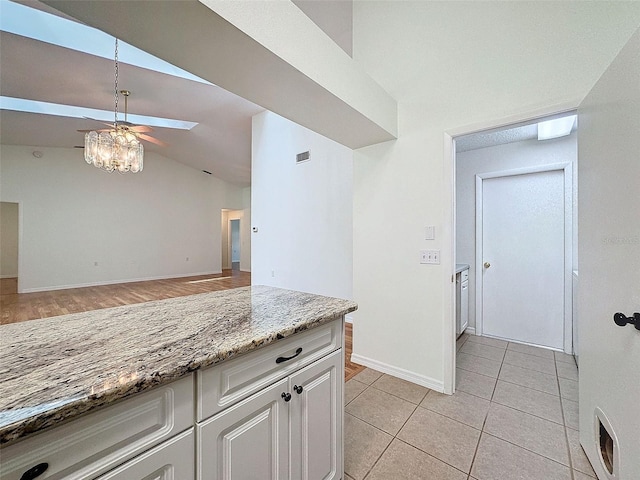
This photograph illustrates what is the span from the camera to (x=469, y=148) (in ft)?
11.2

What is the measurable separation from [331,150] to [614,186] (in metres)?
3.30

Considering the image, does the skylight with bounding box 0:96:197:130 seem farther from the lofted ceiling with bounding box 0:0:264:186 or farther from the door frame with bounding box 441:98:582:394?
the door frame with bounding box 441:98:582:394

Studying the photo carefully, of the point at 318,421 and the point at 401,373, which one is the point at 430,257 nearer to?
the point at 401,373

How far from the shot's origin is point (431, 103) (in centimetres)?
220

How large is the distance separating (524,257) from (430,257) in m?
1.73

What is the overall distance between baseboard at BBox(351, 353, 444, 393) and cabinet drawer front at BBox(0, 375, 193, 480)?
2015 millimetres

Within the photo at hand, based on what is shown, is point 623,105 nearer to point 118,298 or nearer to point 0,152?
point 118,298

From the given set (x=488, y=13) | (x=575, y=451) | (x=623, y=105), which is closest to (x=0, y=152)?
(x=488, y=13)

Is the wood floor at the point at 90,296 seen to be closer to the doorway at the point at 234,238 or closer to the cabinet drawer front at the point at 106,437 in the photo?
the cabinet drawer front at the point at 106,437

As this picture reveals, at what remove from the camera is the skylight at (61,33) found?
9.27 feet

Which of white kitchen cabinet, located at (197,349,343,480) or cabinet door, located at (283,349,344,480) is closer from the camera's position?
white kitchen cabinet, located at (197,349,343,480)

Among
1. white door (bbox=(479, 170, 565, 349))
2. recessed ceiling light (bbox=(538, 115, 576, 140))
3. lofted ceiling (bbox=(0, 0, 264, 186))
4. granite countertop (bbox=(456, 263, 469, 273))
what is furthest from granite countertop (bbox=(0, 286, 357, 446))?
lofted ceiling (bbox=(0, 0, 264, 186))

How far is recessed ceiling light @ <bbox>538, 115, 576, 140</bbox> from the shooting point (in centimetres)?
246

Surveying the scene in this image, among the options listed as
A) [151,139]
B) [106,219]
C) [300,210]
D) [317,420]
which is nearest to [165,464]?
[317,420]
